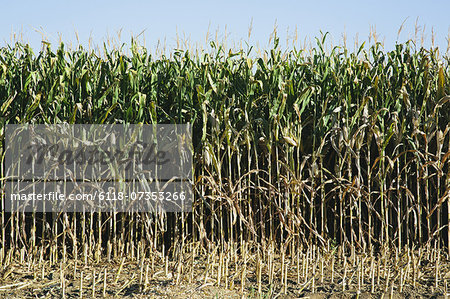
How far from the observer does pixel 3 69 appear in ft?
13.0

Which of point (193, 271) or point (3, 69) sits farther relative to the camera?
point (3, 69)

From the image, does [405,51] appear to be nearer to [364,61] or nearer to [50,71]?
[364,61]

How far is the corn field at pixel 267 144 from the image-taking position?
3881 mm

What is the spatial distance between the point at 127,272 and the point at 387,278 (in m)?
1.97

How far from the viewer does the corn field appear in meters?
3.88

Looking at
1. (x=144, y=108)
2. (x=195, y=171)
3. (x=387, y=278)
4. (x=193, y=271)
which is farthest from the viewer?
(x=195, y=171)

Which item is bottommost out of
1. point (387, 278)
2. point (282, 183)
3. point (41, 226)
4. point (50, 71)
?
point (387, 278)

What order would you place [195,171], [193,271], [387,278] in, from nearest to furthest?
[387,278], [193,271], [195,171]

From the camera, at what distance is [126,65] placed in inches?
161

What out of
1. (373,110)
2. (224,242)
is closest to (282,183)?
(224,242)

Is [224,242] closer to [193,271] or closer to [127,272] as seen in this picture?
[193,271]

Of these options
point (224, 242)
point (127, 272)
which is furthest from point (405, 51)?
point (127, 272)

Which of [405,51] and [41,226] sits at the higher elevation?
[405,51]

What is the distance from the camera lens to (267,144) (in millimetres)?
3885
